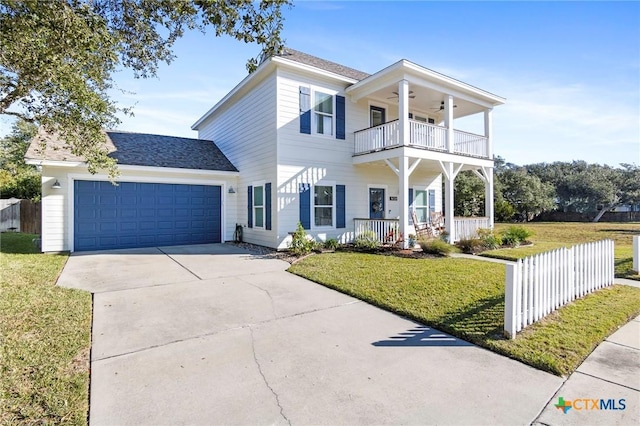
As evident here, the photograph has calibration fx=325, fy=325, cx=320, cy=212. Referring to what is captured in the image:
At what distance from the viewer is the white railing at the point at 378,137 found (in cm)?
1066

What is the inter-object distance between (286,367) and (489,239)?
364 inches

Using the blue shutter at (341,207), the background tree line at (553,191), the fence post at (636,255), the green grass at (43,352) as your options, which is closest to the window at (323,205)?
the blue shutter at (341,207)

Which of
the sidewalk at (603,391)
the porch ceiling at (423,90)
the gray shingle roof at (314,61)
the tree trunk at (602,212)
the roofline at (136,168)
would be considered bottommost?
the sidewalk at (603,391)

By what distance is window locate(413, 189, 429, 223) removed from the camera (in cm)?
1424

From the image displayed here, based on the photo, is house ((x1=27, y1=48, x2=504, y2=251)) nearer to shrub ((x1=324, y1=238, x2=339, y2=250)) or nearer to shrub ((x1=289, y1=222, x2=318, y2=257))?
shrub ((x1=324, y1=238, x2=339, y2=250))

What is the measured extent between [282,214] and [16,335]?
23.8ft

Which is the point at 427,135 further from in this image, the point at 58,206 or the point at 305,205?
the point at 58,206

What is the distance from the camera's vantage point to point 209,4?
493cm

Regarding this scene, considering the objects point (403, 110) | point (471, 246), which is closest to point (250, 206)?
point (403, 110)

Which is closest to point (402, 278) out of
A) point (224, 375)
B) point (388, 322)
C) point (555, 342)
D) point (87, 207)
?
point (388, 322)

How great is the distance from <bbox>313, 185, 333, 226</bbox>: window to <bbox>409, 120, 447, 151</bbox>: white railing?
330cm

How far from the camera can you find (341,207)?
11680 millimetres

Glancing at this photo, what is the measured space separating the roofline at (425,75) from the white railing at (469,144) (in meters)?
1.52

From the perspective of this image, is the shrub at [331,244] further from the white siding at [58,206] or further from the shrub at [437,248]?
the white siding at [58,206]
